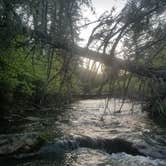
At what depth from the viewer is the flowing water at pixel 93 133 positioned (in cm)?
998

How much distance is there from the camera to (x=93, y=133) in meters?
13.7

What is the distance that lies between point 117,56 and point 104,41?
0.30 metres

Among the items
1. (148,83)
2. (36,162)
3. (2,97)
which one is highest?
(148,83)

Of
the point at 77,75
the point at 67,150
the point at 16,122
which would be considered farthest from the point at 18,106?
the point at 77,75

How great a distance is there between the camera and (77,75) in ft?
13.9

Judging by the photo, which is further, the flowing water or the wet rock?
the wet rock

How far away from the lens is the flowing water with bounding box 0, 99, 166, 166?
9.98 meters

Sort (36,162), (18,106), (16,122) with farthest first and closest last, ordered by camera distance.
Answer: (18,106), (16,122), (36,162)

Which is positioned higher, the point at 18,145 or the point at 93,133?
the point at 93,133

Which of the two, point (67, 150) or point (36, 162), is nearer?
point (36, 162)

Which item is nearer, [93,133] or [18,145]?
[18,145]

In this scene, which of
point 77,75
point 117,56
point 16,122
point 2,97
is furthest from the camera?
point 2,97

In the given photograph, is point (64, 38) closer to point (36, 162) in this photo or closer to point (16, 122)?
point (36, 162)

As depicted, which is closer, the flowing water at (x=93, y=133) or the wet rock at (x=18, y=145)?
the flowing water at (x=93, y=133)
